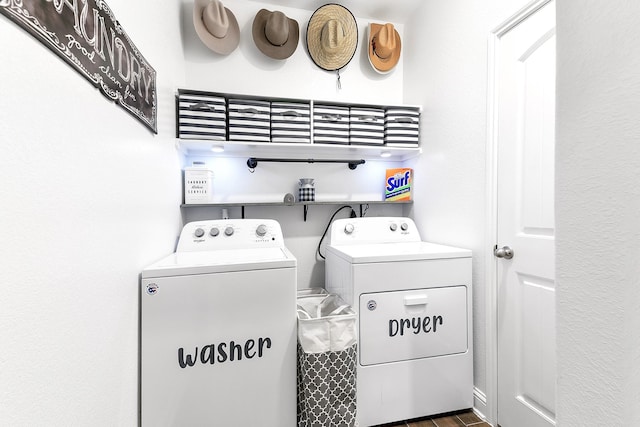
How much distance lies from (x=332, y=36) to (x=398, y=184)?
4.11ft

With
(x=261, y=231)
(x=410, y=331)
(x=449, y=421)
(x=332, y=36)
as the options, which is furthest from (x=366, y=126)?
(x=449, y=421)

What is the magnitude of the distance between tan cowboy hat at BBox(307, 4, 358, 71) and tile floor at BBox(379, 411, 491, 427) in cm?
245

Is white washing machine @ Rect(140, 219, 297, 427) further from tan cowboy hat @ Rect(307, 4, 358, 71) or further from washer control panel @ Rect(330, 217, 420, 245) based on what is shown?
tan cowboy hat @ Rect(307, 4, 358, 71)

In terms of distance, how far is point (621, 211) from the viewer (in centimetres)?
42

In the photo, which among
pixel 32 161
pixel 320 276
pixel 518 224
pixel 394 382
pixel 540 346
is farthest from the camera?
pixel 320 276

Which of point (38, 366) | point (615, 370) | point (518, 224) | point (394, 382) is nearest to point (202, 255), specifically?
point (38, 366)

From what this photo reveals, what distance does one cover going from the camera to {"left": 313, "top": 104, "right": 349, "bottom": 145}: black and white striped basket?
6.61ft

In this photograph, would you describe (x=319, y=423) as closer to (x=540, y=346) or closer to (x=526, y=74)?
(x=540, y=346)

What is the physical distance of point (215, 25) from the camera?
1899 millimetres

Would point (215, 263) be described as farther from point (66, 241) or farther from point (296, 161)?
point (296, 161)

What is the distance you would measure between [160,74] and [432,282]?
188 centimetres

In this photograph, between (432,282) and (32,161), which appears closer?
(32,161)

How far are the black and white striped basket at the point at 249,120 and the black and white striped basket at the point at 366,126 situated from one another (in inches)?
24.1

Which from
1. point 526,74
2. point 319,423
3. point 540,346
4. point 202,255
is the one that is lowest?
point 319,423
